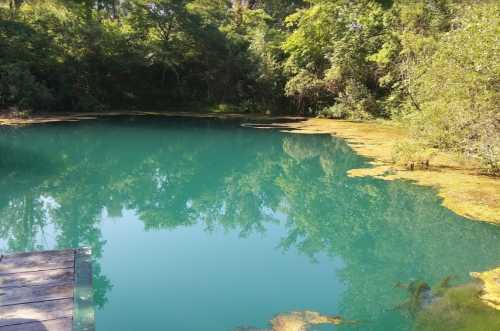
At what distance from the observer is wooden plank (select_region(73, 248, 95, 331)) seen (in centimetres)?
370

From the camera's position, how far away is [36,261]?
174 inches

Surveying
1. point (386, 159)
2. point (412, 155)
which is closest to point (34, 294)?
point (412, 155)

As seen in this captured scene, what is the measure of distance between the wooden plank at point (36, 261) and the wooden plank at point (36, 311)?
702 millimetres

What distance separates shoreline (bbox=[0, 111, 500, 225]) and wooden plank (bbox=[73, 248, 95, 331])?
5.22 m

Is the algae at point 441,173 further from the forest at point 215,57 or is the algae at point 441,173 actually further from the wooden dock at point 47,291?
the wooden dock at point 47,291

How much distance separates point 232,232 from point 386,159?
5467 mm

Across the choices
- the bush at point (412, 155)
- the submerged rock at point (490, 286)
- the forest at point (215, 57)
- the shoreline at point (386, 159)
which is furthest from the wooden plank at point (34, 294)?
the forest at point (215, 57)

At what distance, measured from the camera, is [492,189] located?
791cm

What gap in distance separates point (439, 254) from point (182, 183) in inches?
208

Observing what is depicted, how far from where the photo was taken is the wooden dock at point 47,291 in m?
3.40

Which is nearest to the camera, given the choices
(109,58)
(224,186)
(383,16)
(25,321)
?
(25,321)

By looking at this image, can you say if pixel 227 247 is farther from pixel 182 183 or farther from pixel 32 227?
A: pixel 182 183

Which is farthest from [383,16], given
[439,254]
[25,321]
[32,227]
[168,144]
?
[25,321]

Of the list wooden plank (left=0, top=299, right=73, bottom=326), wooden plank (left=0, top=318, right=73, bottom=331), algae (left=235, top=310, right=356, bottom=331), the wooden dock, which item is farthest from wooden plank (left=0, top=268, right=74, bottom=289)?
algae (left=235, top=310, right=356, bottom=331)
